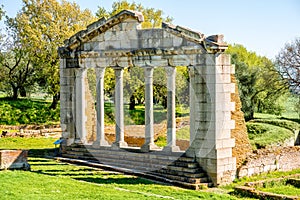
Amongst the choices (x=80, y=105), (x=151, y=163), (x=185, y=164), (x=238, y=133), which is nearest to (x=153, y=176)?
(x=185, y=164)

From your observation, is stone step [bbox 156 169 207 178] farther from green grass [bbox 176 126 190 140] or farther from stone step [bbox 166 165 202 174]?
green grass [bbox 176 126 190 140]

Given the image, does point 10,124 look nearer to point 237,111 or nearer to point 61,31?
point 61,31

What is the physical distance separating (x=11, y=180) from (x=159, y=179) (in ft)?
18.2

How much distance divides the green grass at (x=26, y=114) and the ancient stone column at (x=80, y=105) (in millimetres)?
17268

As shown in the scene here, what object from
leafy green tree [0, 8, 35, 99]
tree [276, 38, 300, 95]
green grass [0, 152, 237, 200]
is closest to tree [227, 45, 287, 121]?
tree [276, 38, 300, 95]

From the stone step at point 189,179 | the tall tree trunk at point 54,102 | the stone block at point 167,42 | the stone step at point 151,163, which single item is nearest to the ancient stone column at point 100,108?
the stone step at point 151,163

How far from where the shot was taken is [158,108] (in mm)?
44406

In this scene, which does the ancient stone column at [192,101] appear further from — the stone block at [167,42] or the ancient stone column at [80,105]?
the ancient stone column at [80,105]

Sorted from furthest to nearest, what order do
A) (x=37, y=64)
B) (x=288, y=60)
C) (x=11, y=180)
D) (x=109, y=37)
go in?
(x=288, y=60) < (x=37, y=64) < (x=109, y=37) < (x=11, y=180)

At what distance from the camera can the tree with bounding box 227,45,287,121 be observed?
4581 centimetres

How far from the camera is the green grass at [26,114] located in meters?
41.8

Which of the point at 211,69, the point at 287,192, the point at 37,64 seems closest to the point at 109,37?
the point at 211,69

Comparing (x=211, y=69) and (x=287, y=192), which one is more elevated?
(x=211, y=69)

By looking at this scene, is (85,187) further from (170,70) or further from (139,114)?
(139,114)
